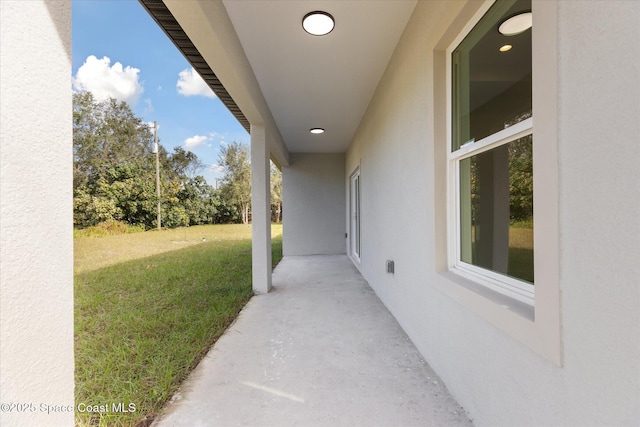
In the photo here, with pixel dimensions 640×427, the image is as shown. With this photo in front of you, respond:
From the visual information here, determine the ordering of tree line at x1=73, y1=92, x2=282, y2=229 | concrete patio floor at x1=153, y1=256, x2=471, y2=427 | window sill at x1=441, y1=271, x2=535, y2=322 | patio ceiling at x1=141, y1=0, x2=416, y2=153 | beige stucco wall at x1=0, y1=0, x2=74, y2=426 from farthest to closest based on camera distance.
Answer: tree line at x1=73, y1=92, x2=282, y2=229 < patio ceiling at x1=141, y1=0, x2=416, y2=153 < concrete patio floor at x1=153, y1=256, x2=471, y2=427 < window sill at x1=441, y1=271, x2=535, y2=322 < beige stucco wall at x1=0, y1=0, x2=74, y2=426

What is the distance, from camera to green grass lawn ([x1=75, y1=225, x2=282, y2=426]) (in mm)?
1784

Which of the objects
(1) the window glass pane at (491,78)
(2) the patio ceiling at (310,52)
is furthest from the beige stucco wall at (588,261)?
(2) the patio ceiling at (310,52)

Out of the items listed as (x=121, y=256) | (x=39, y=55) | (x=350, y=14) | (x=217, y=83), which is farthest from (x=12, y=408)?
Answer: (x=121, y=256)

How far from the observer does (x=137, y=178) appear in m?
15.8

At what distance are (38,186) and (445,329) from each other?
82.3 inches

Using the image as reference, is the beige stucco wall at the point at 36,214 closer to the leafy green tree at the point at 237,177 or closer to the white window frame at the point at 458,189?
the white window frame at the point at 458,189

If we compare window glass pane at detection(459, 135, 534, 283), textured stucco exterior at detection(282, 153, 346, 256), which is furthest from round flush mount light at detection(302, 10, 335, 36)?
textured stucco exterior at detection(282, 153, 346, 256)

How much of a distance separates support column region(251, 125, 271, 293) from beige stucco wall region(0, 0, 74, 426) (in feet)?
10.5

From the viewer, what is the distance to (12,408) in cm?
65

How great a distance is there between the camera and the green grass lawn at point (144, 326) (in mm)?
1784

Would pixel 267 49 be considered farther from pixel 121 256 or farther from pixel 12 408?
pixel 121 256

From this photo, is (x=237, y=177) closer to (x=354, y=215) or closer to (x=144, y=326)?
(x=354, y=215)

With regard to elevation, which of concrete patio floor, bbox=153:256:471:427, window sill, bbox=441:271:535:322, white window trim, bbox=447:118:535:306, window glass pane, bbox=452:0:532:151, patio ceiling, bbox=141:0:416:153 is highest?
patio ceiling, bbox=141:0:416:153

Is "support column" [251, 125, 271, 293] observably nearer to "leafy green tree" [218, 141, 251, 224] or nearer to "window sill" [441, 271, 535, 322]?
"window sill" [441, 271, 535, 322]
